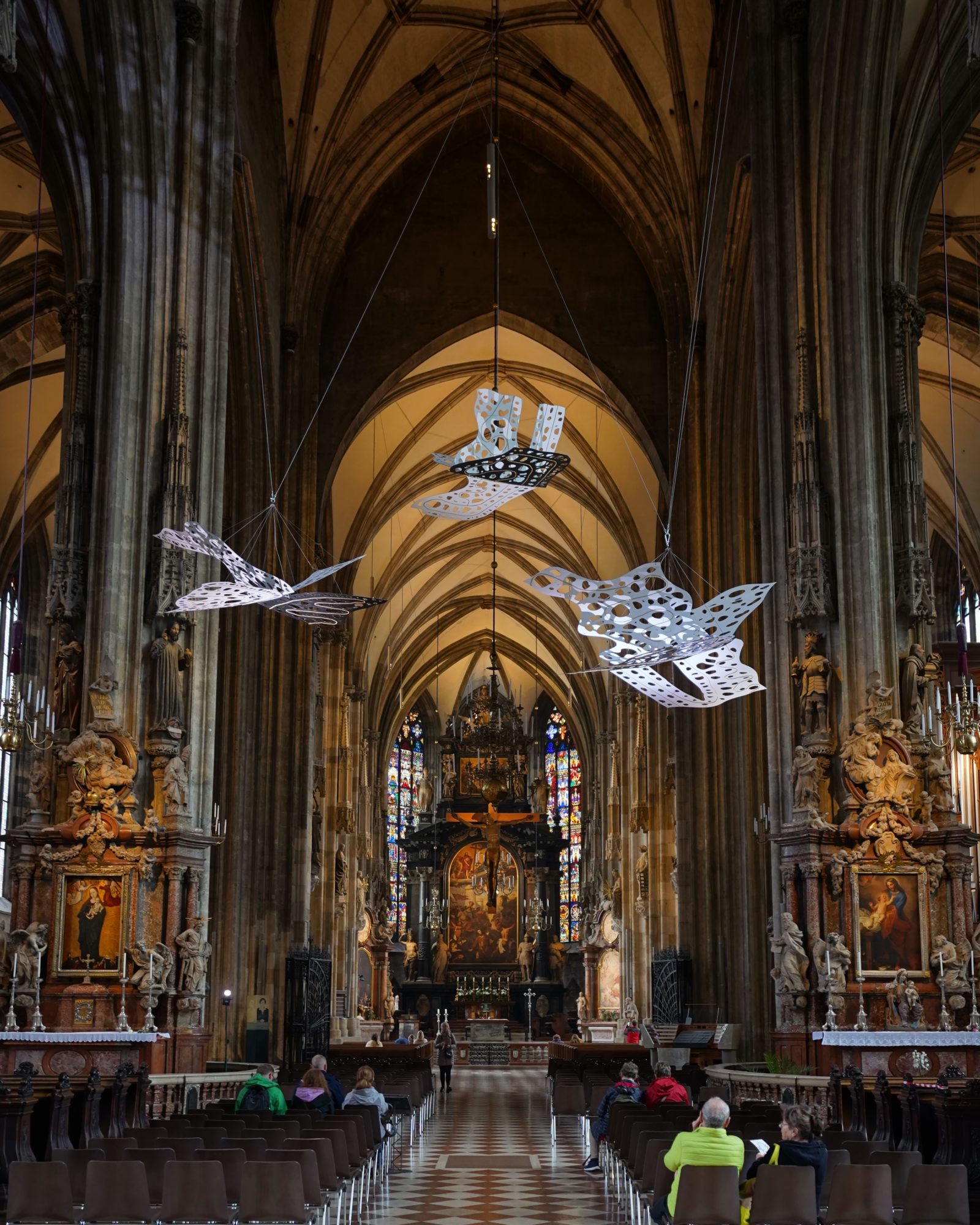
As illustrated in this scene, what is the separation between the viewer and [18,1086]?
997 cm

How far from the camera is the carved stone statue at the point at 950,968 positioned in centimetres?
1499

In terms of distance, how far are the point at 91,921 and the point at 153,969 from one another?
0.84 meters

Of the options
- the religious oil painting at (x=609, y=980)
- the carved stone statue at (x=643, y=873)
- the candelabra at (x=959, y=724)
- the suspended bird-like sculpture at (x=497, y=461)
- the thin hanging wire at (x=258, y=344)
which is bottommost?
the religious oil painting at (x=609, y=980)

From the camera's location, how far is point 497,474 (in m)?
13.7

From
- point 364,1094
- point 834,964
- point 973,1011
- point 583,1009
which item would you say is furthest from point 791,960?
point 583,1009

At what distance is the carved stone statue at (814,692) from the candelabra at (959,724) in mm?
1087

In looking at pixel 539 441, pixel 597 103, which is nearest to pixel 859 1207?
pixel 539 441

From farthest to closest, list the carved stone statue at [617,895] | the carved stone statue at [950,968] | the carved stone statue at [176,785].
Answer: the carved stone statue at [617,895], the carved stone statue at [176,785], the carved stone statue at [950,968]

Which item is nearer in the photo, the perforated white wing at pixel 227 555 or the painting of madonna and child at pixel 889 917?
the perforated white wing at pixel 227 555

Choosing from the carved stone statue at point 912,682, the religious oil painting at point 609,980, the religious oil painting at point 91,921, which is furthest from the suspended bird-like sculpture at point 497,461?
the religious oil painting at point 609,980

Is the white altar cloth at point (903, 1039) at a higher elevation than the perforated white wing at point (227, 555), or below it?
below

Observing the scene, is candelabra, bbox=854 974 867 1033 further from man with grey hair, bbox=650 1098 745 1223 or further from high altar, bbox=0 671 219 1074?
man with grey hair, bbox=650 1098 745 1223

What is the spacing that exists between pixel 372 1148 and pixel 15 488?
21.3m

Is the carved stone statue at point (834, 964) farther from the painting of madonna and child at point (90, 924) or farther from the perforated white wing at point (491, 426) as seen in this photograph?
the painting of madonna and child at point (90, 924)
